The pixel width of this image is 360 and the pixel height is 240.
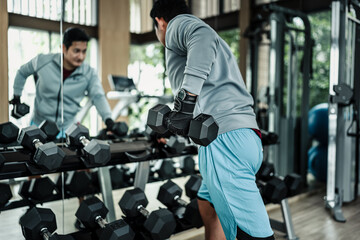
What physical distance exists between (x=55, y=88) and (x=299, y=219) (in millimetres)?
2040

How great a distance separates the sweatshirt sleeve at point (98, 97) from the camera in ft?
6.73

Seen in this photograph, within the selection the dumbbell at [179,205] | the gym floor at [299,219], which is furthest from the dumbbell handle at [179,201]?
the gym floor at [299,219]

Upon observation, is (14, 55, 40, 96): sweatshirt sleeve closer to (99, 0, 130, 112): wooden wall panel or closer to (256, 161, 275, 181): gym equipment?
(99, 0, 130, 112): wooden wall panel

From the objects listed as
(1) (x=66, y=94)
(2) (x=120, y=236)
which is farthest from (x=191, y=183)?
(1) (x=66, y=94)

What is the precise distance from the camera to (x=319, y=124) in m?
3.64

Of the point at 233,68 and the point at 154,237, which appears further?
the point at 154,237

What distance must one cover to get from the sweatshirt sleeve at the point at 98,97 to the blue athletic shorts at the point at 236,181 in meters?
0.94

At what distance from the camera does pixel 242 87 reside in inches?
53.9

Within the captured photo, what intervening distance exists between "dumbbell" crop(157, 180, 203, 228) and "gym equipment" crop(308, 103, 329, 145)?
229cm

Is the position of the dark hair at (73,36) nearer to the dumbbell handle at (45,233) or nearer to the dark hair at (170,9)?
the dark hair at (170,9)

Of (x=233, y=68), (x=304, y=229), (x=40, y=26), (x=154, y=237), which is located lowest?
(x=304, y=229)

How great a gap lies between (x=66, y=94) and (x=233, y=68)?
103 cm

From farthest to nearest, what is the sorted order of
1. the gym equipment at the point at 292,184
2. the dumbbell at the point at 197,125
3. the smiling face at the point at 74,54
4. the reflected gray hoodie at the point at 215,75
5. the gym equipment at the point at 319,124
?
the gym equipment at the point at 319,124 < the gym equipment at the point at 292,184 < the smiling face at the point at 74,54 < the reflected gray hoodie at the point at 215,75 < the dumbbell at the point at 197,125

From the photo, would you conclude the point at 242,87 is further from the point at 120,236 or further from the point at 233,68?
the point at 120,236
